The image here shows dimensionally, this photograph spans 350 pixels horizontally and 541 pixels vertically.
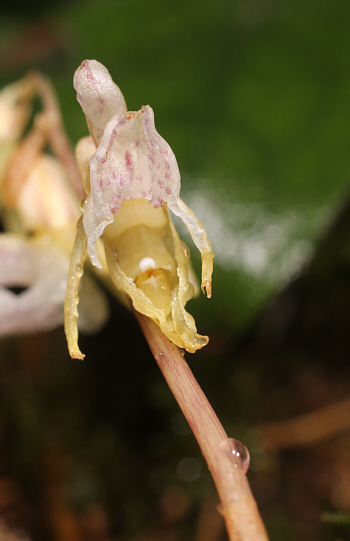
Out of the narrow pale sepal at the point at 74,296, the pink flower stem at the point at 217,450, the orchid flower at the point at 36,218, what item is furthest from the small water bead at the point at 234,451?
the orchid flower at the point at 36,218

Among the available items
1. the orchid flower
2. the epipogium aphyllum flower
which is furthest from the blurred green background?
the epipogium aphyllum flower

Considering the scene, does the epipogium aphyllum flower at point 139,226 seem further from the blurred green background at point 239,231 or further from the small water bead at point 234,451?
the blurred green background at point 239,231

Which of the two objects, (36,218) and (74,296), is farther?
(36,218)

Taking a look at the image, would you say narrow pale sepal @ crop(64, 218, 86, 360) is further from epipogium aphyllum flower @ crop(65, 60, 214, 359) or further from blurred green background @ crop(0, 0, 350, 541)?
blurred green background @ crop(0, 0, 350, 541)

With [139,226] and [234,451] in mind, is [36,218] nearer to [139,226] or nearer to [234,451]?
[139,226]

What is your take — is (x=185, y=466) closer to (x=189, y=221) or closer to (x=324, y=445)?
(x=324, y=445)

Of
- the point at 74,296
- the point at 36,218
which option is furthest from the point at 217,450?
the point at 36,218
